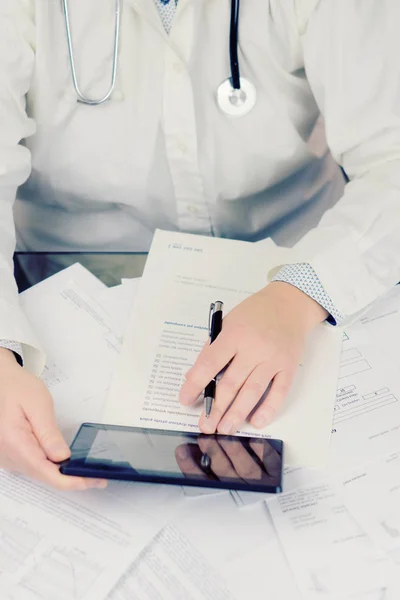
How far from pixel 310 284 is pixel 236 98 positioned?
0.89 ft

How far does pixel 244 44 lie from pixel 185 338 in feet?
1.24

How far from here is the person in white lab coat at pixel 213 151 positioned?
2.15 ft

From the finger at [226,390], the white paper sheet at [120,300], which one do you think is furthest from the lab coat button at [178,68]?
the finger at [226,390]

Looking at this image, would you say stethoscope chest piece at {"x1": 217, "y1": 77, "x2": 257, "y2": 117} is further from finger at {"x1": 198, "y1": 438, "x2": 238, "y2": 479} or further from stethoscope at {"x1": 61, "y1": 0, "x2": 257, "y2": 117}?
finger at {"x1": 198, "y1": 438, "x2": 238, "y2": 479}

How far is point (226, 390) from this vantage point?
0.62 metres

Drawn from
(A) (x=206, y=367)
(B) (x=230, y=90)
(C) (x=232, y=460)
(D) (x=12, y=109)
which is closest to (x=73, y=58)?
(D) (x=12, y=109)

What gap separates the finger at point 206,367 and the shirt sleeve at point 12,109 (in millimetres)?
220

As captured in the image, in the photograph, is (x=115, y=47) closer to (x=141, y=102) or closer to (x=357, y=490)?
(x=141, y=102)

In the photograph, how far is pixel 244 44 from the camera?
779 mm

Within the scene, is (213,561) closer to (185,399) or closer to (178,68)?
(185,399)

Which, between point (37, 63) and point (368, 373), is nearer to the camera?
point (368, 373)

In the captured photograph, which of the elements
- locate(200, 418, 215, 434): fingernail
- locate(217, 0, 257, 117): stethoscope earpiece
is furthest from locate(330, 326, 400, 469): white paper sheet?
locate(217, 0, 257, 117): stethoscope earpiece

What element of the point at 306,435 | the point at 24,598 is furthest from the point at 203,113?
the point at 24,598

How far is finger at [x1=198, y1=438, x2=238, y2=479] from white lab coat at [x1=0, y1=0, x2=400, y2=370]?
22 cm
